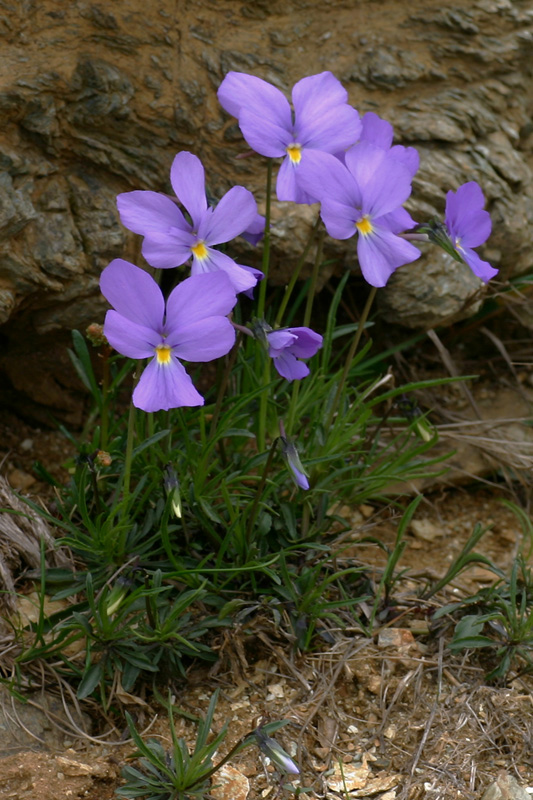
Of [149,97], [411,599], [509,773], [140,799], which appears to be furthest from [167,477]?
[149,97]

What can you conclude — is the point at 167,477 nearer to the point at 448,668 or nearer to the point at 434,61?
the point at 448,668

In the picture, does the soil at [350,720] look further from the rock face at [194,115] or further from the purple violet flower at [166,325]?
the rock face at [194,115]

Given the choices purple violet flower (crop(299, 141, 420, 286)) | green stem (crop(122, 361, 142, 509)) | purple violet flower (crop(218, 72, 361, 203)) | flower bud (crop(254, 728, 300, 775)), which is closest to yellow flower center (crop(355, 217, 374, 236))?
purple violet flower (crop(299, 141, 420, 286))

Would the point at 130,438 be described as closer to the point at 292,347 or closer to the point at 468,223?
the point at 292,347

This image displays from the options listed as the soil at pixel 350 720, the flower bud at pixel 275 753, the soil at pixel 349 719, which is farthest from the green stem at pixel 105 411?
the flower bud at pixel 275 753

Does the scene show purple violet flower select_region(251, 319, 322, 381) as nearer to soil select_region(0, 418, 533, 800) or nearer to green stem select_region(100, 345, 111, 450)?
green stem select_region(100, 345, 111, 450)

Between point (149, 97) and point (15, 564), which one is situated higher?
point (149, 97)

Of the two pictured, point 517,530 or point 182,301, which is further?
point 517,530
